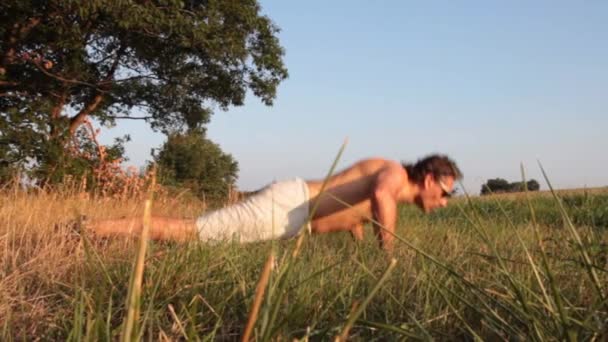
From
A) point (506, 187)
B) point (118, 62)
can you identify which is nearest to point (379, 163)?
point (506, 187)

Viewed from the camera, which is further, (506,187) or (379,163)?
(379,163)

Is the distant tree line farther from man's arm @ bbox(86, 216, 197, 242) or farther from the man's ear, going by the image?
man's arm @ bbox(86, 216, 197, 242)

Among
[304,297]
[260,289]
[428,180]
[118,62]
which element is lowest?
[304,297]

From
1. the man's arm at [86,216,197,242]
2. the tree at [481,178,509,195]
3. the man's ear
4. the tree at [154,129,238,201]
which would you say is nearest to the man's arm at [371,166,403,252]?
the man's ear

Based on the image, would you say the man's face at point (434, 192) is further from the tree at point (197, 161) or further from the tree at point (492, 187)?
the tree at point (197, 161)

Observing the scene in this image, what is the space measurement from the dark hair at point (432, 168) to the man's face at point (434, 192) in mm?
50

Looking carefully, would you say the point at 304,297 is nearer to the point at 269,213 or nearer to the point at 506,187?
the point at 506,187

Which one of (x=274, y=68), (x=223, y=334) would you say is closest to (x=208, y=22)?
(x=274, y=68)

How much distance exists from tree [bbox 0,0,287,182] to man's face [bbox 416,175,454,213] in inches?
229

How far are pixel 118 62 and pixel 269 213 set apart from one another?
10.6 metres

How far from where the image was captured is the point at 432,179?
4.84 m

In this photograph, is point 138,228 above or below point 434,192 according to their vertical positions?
below

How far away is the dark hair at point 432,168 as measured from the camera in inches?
187

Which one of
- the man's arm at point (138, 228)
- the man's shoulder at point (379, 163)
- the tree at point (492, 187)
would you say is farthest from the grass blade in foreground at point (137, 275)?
the man's shoulder at point (379, 163)
